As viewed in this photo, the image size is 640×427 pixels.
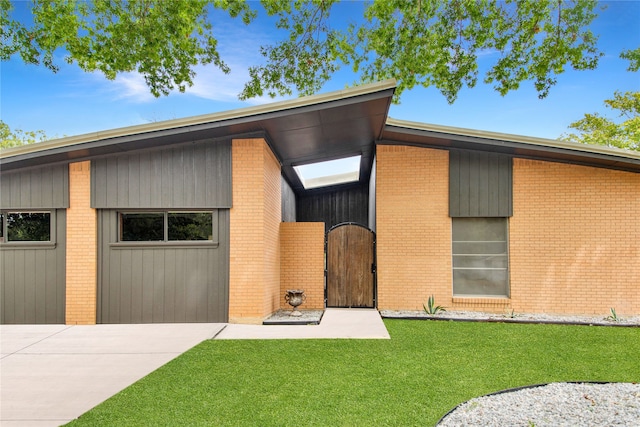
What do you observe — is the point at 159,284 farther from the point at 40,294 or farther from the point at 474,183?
the point at 474,183

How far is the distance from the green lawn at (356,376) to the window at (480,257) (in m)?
2.50

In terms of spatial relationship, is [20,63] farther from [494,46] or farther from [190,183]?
[494,46]

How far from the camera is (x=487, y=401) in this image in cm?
414

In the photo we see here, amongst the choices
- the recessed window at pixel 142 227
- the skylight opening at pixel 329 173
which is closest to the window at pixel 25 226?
the recessed window at pixel 142 227

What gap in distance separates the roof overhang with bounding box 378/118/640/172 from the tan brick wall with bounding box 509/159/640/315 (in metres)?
0.25

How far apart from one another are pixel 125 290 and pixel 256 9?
725cm

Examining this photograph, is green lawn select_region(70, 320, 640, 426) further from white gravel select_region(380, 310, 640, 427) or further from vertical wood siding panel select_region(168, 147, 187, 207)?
vertical wood siding panel select_region(168, 147, 187, 207)

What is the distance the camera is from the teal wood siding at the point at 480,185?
10.0 metres

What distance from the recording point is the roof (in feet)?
25.3

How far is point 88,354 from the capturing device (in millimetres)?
6340

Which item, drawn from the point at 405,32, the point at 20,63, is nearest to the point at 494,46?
the point at 405,32

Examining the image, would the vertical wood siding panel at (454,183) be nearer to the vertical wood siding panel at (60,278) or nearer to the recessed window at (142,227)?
the recessed window at (142,227)

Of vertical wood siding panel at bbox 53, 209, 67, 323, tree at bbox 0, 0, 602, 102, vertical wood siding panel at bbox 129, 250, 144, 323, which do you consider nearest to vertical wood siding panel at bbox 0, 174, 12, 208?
vertical wood siding panel at bbox 53, 209, 67, 323

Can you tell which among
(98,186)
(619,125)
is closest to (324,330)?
(98,186)
